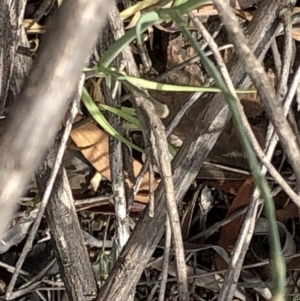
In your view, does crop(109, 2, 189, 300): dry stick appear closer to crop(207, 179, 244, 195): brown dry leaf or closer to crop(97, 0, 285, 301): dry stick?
crop(97, 0, 285, 301): dry stick

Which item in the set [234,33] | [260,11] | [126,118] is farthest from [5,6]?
[234,33]

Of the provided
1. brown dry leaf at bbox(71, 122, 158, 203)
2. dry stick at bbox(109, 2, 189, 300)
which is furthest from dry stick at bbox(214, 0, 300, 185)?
brown dry leaf at bbox(71, 122, 158, 203)

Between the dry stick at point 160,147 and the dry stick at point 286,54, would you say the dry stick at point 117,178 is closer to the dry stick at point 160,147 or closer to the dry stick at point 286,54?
the dry stick at point 160,147

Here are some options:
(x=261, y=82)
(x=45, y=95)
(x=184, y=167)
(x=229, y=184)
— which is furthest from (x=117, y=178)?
(x=45, y=95)

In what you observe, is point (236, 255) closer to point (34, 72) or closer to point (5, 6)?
point (5, 6)

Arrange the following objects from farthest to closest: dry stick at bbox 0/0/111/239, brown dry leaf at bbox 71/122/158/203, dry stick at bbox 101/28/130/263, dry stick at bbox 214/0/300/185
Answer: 1. brown dry leaf at bbox 71/122/158/203
2. dry stick at bbox 101/28/130/263
3. dry stick at bbox 214/0/300/185
4. dry stick at bbox 0/0/111/239

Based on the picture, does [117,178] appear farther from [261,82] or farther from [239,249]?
[261,82]

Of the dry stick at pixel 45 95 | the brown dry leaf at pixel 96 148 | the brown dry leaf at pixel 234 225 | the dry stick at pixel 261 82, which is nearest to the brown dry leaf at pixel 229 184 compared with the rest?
the brown dry leaf at pixel 234 225
